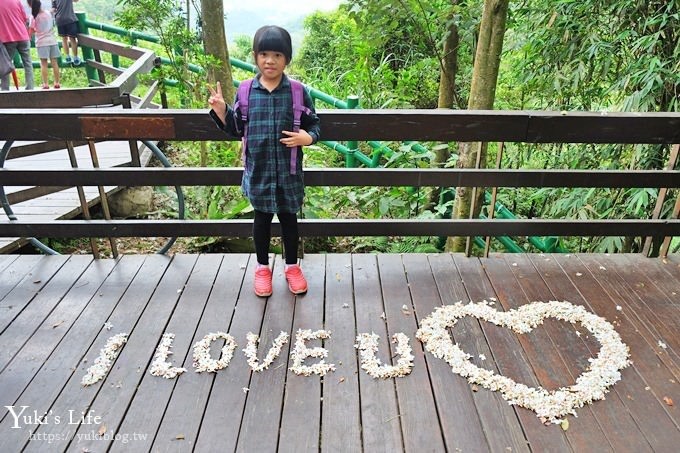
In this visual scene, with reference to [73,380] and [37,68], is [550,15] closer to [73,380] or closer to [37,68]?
[73,380]

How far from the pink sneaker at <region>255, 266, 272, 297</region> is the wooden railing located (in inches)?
11.0

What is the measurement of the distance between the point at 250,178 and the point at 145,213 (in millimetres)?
2942

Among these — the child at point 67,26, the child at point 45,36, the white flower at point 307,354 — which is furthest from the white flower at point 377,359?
the child at point 67,26

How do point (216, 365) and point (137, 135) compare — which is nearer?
point (216, 365)

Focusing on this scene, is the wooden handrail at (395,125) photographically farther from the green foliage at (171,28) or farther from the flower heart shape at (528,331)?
the green foliage at (171,28)

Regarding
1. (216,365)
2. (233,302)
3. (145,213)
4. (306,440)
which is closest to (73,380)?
(216,365)

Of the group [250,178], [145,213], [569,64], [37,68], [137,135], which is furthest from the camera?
[37,68]

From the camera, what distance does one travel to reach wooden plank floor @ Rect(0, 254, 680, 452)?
5.56ft

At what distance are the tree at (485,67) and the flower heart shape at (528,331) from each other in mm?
785

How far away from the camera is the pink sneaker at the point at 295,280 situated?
97.4 inches

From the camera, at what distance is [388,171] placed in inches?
99.7

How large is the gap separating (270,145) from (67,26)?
21.7 ft

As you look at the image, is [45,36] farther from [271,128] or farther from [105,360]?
[105,360]

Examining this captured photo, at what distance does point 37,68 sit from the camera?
835cm
